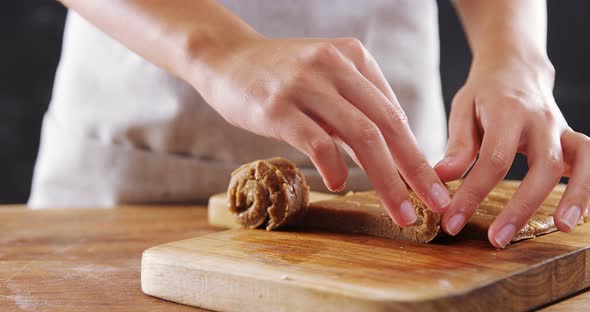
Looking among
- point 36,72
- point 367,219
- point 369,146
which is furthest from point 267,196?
point 36,72

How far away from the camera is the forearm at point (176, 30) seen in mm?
1275

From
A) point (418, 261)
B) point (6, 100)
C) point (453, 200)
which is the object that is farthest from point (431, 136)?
point (6, 100)

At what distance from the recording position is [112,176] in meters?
2.02

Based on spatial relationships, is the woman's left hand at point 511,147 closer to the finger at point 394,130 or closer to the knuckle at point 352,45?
the finger at point 394,130

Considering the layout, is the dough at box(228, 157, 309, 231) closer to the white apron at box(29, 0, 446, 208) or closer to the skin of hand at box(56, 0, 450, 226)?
the skin of hand at box(56, 0, 450, 226)

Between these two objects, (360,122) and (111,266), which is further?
(111,266)

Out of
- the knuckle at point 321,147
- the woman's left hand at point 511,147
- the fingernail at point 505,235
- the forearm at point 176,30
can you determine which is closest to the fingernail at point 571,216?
the woman's left hand at point 511,147

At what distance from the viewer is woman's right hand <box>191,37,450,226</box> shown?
45.0 inches

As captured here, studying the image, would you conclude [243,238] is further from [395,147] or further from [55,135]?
[55,135]

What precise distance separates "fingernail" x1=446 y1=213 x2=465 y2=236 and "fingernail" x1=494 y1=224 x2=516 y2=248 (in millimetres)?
60

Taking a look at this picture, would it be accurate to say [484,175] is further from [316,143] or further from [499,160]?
[316,143]

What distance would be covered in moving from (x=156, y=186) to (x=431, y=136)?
82 centimetres

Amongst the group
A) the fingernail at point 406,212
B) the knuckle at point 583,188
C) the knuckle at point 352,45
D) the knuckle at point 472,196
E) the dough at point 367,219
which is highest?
the knuckle at point 352,45

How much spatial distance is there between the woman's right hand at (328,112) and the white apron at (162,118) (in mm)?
759
